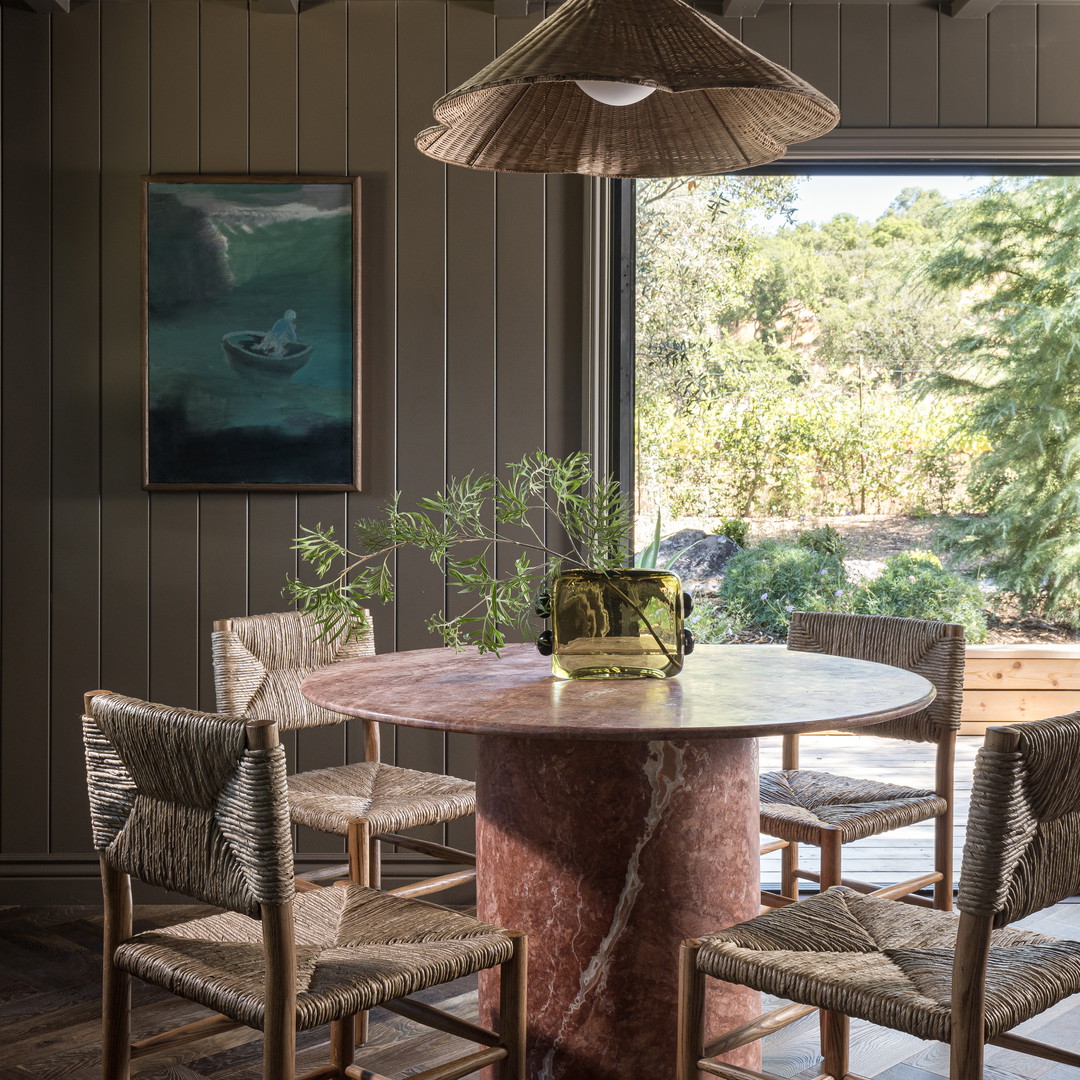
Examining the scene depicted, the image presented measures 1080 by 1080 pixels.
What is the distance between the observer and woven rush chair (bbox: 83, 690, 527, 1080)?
1366mm

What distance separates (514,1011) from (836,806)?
39.3 inches

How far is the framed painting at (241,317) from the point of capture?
10.4 ft

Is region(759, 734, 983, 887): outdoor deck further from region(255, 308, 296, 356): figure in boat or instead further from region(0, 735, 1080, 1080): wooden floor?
region(255, 308, 296, 356): figure in boat

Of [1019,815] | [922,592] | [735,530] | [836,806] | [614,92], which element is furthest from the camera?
[922,592]

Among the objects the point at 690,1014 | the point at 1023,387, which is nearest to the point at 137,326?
the point at 690,1014

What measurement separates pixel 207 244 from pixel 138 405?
50 cm

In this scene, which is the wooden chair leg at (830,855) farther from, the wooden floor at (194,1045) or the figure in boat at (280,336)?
the figure in boat at (280,336)

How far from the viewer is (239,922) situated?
1686mm

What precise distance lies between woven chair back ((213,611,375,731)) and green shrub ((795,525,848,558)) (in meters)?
1.53

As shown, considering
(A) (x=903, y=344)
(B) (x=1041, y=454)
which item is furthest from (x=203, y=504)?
(B) (x=1041, y=454)

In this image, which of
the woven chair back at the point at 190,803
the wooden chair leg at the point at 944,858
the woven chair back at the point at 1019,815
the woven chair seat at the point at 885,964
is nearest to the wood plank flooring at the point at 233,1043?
the wooden chair leg at the point at 944,858

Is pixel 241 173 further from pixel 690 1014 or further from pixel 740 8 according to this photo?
pixel 690 1014

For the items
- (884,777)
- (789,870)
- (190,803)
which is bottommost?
(884,777)

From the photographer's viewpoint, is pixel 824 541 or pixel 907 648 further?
pixel 824 541
